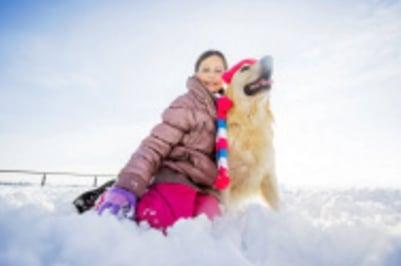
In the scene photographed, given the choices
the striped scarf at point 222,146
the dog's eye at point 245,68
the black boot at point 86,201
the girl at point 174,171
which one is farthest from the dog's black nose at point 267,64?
the black boot at point 86,201

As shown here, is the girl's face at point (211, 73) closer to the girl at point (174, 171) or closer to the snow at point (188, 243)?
the girl at point (174, 171)

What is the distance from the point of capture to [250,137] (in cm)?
353

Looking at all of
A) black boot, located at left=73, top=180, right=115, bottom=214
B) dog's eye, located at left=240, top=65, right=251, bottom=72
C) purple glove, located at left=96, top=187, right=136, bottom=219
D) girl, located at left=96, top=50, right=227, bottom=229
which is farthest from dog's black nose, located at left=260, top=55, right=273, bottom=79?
black boot, located at left=73, top=180, right=115, bottom=214

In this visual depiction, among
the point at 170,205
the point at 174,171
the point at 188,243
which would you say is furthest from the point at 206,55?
the point at 188,243

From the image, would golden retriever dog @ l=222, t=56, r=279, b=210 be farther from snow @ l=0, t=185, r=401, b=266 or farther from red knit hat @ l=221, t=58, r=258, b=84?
snow @ l=0, t=185, r=401, b=266

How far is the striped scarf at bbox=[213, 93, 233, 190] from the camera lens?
2.97 m

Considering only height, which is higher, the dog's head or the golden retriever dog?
the dog's head

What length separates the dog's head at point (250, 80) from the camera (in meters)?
3.40

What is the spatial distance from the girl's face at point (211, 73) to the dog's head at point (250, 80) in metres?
0.10

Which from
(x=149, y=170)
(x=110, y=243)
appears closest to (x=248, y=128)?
(x=149, y=170)

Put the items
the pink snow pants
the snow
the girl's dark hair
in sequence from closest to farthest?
1. the snow
2. the pink snow pants
3. the girl's dark hair

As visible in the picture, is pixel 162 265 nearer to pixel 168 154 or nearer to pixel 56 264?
pixel 56 264

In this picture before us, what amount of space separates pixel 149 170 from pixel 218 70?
5.16 ft

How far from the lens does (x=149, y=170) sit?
2.63 metres
